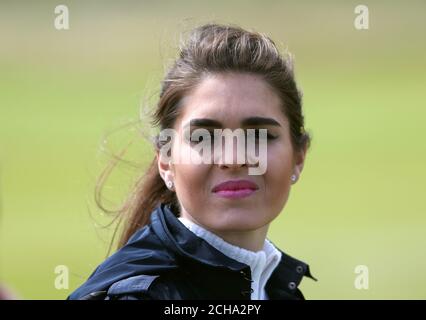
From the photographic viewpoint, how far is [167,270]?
1.68 m

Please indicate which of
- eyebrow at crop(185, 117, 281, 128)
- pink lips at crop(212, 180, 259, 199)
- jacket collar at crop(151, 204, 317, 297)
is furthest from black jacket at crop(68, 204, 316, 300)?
eyebrow at crop(185, 117, 281, 128)

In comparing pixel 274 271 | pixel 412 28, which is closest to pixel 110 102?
pixel 412 28

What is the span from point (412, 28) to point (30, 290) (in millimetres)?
3342

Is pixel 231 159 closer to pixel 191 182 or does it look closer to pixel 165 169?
pixel 191 182

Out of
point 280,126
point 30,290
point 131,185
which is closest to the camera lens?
point 280,126

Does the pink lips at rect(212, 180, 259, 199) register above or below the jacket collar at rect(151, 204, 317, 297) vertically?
above

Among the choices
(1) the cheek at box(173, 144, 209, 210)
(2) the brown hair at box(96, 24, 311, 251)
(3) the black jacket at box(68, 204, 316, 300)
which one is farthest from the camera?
(2) the brown hair at box(96, 24, 311, 251)

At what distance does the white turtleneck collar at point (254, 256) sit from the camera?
1773mm

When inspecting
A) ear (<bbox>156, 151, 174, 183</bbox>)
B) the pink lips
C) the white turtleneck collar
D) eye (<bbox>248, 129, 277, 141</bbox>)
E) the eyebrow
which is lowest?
the white turtleneck collar

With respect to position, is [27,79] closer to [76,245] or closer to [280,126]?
[76,245]

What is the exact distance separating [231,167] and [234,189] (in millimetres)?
53

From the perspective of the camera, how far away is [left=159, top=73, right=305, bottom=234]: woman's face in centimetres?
175

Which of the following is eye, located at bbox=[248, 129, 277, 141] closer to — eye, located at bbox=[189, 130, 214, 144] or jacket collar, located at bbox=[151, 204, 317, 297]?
eye, located at bbox=[189, 130, 214, 144]

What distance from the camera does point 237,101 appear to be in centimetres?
179
